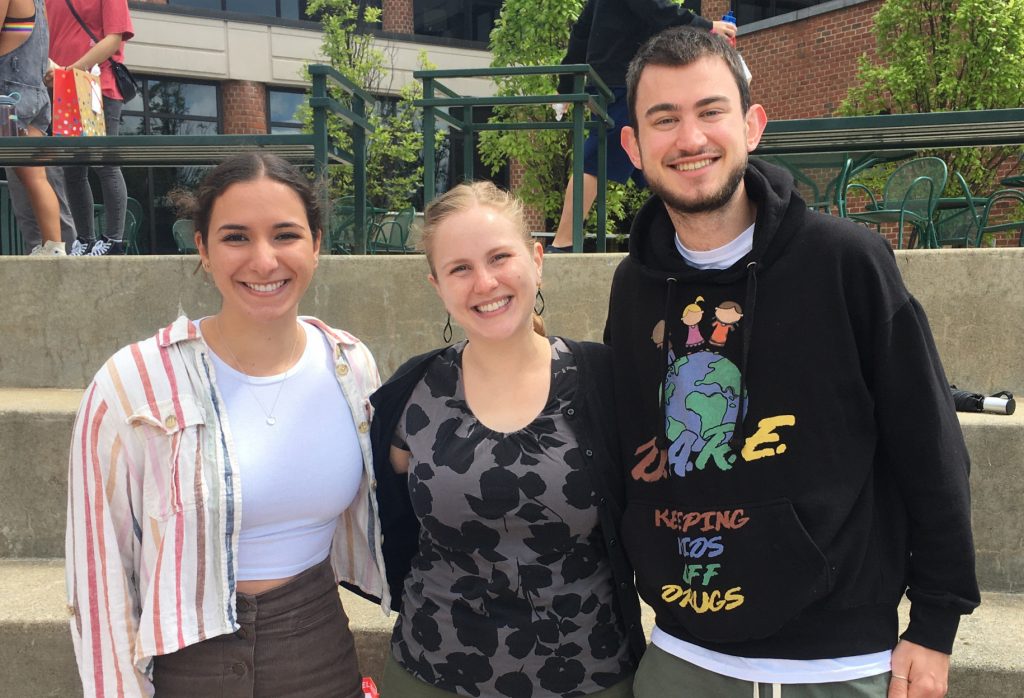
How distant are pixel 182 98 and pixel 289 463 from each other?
17.7 m

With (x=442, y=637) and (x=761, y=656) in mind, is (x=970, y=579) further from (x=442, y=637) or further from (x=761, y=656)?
(x=442, y=637)

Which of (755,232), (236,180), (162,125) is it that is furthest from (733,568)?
(162,125)

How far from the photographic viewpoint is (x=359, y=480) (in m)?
2.21

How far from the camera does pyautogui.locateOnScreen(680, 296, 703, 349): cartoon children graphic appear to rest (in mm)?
1853

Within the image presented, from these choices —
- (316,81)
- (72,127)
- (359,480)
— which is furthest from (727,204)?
(72,127)

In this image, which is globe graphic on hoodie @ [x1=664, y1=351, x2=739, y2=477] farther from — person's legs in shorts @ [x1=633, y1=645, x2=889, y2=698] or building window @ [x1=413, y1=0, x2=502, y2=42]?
building window @ [x1=413, y1=0, x2=502, y2=42]

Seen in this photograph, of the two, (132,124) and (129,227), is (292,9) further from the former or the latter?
(129,227)

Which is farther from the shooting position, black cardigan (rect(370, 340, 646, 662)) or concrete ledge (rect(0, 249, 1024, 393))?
concrete ledge (rect(0, 249, 1024, 393))

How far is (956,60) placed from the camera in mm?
10156

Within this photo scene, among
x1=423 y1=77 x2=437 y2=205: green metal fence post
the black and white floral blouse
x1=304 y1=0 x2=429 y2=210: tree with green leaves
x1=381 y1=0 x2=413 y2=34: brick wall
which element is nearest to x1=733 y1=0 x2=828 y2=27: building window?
x1=304 y1=0 x2=429 y2=210: tree with green leaves

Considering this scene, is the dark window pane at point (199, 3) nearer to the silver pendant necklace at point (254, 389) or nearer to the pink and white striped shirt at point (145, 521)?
the silver pendant necklace at point (254, 389)

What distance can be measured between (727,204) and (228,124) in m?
18.1

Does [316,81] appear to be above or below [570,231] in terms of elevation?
above

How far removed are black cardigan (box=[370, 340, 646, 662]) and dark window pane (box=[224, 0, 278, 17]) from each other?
18356 mm
